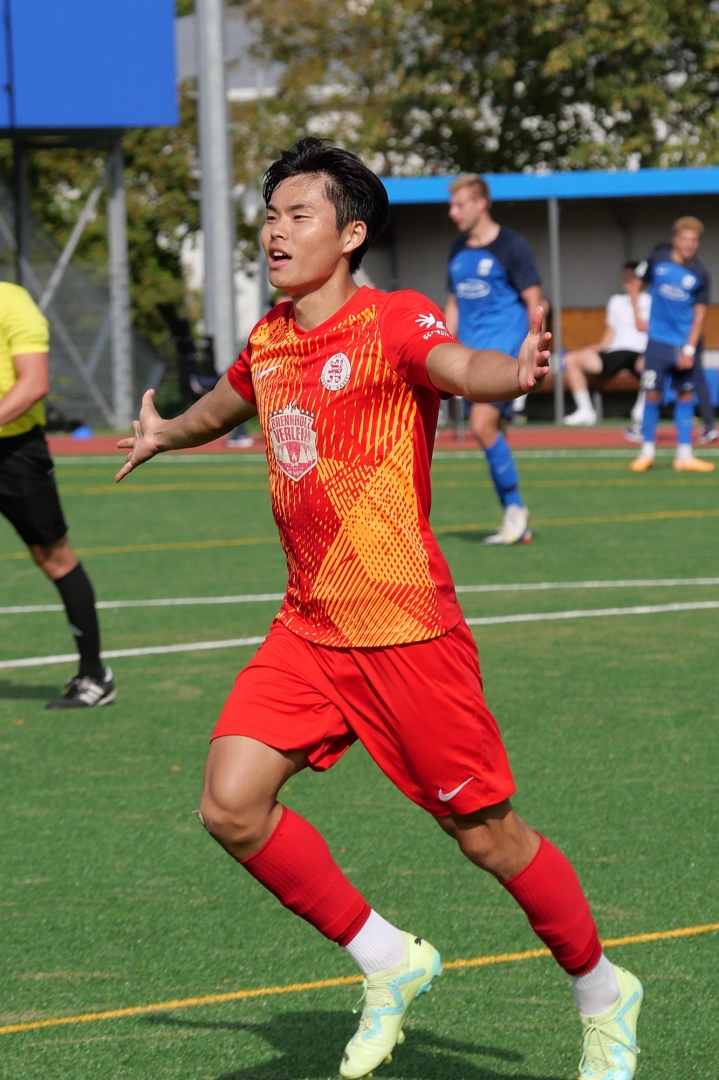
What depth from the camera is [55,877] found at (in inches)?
201

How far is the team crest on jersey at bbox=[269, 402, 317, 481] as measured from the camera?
3670mm

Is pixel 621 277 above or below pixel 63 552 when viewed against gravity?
above

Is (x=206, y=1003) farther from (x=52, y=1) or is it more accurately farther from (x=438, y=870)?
(x=52, y=1)

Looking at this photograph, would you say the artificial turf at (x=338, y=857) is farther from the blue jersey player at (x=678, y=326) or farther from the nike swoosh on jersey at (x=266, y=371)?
the blue jersey player at (x=678, y=326)

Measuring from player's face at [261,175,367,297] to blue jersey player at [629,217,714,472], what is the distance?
510 inches

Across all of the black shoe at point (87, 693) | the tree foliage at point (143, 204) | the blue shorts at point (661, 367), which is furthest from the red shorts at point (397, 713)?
the tree foliage at point (143, 204)

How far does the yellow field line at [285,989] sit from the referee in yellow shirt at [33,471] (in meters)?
3.29

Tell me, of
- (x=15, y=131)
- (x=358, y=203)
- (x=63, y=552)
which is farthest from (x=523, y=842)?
(x=15, y=131)

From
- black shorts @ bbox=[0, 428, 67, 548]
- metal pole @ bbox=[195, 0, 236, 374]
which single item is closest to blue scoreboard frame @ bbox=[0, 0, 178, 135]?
metal pole @ bbox=[195, 0, 236, 374]

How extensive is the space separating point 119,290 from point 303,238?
23.4 m

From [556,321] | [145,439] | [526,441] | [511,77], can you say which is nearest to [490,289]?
[145,439]

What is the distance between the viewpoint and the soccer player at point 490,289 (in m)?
11.6

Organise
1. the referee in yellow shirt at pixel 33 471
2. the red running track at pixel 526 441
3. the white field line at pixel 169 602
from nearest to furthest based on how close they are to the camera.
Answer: the referee in yellow shirt at pixel 33 471, the white field line at pixel 169 602, the red running track at pixel 526 441

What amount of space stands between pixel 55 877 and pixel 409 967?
5.75ft
